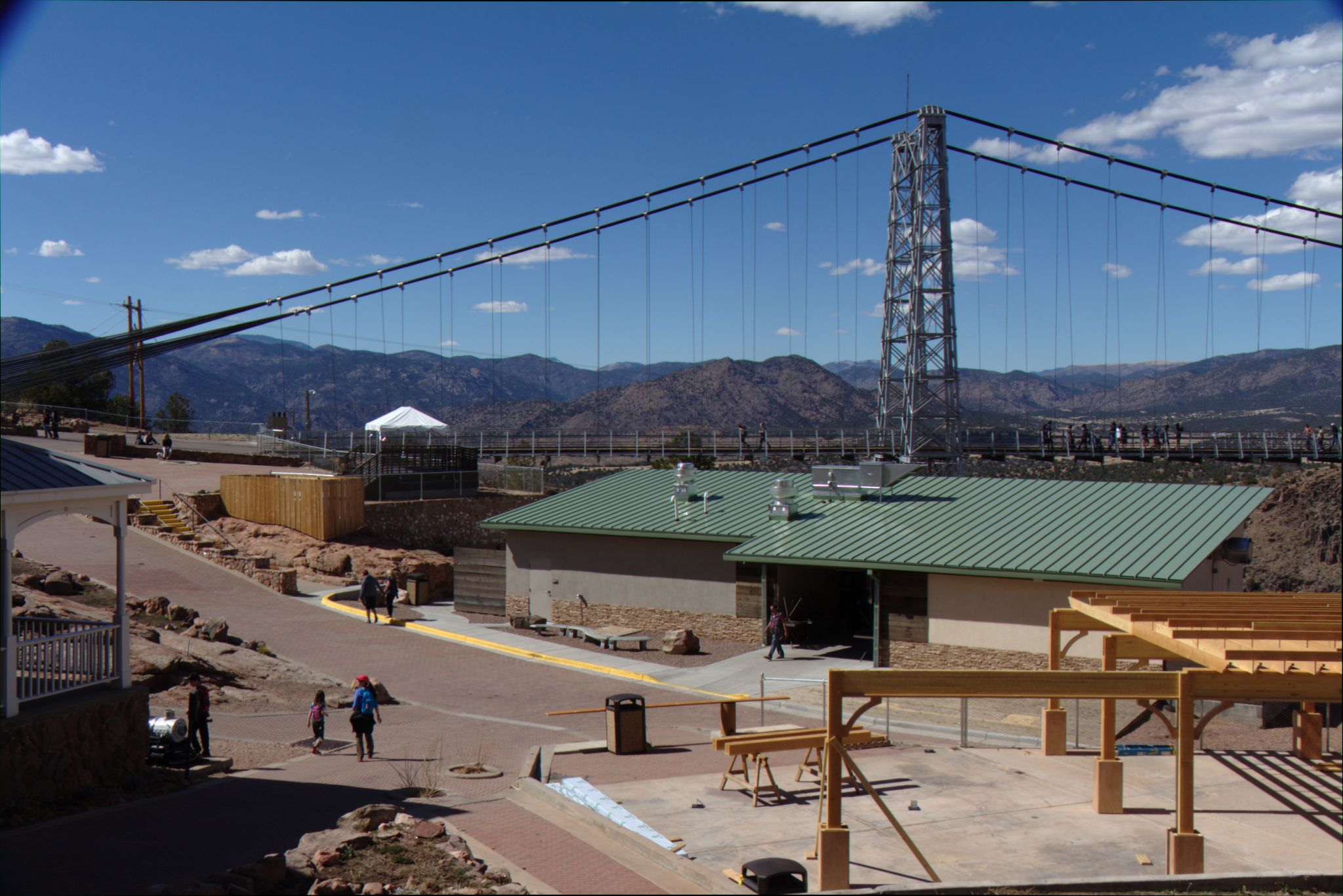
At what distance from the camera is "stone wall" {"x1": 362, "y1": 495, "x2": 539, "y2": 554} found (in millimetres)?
38312

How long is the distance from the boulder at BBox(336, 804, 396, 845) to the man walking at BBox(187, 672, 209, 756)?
414 centimetres

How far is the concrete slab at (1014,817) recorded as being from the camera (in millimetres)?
11141

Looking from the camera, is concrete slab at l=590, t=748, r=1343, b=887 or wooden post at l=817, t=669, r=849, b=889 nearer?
wooden post at l=817, t=669, r=849, b=889

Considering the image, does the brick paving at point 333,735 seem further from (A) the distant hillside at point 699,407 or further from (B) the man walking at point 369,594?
(A) the distant hillside at point 699,407

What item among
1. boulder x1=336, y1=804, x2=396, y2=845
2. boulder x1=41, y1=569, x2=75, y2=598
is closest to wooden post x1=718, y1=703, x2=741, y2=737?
boulder x1=336, y1=804, x2=396, y2=845

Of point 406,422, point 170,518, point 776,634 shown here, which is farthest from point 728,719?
point 406,422

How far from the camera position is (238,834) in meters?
11.2

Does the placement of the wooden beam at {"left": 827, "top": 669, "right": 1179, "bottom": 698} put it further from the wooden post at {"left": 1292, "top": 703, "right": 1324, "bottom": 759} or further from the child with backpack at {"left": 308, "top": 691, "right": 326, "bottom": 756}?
the child with backpack at {"left": 308, "top": 691, "right": 326, "bottom": 756}

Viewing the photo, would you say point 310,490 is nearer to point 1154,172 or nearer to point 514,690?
point 514,690

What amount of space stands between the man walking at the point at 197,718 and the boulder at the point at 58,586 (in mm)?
9340

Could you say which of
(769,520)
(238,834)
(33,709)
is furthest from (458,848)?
(769,520)

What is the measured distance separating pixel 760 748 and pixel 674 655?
11.5 meters

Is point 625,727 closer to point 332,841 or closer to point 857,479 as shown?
point 332,841

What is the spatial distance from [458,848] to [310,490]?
27.6m
